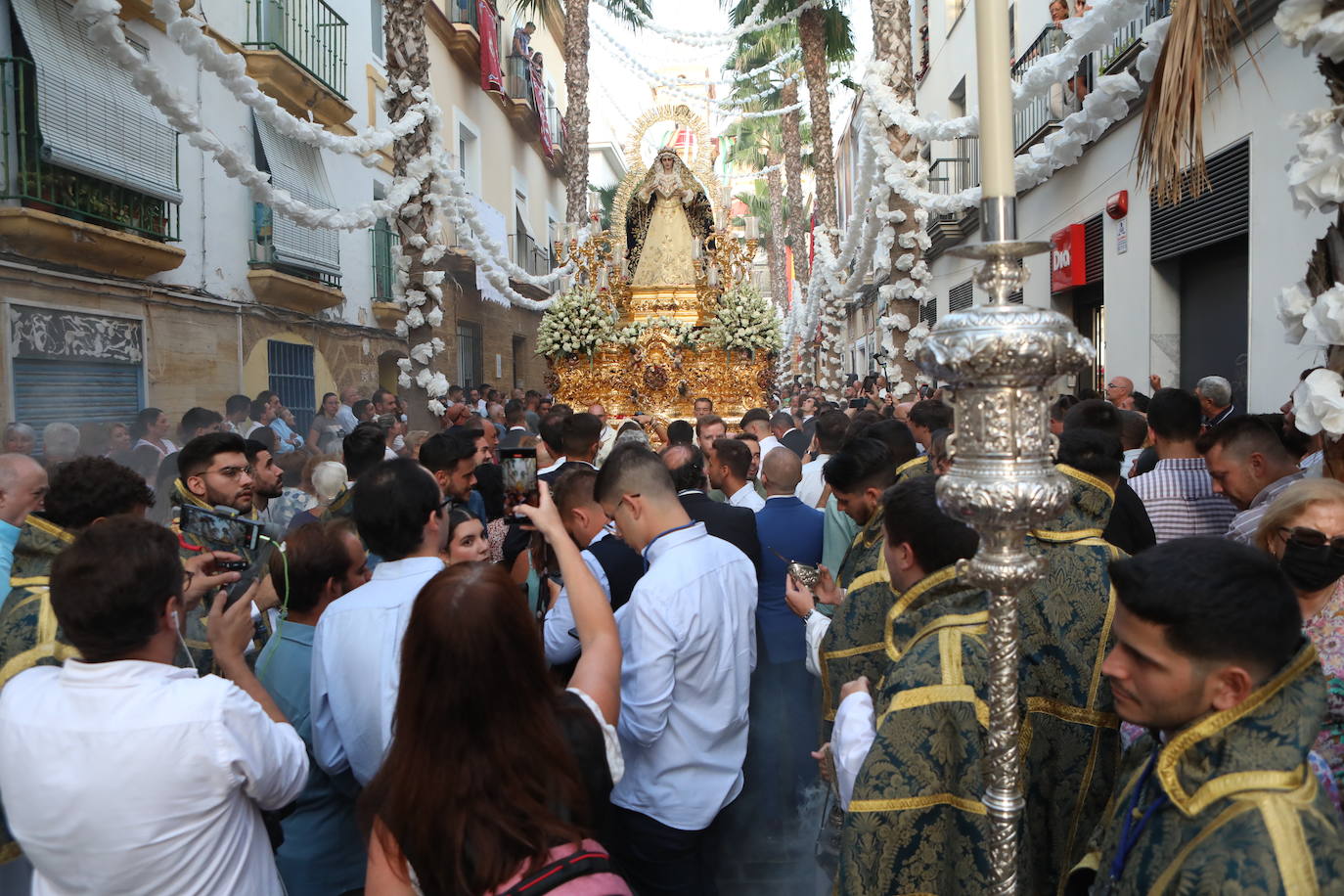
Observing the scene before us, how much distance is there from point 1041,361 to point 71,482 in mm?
2931

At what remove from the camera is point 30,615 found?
2.74m

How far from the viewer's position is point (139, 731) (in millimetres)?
1960

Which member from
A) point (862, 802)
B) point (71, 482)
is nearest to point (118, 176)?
point (71, 482)

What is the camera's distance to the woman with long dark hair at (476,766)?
162cm

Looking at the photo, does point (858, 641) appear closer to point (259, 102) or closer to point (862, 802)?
point (862, 802)

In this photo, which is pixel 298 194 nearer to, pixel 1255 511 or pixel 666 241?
pixel 666 241

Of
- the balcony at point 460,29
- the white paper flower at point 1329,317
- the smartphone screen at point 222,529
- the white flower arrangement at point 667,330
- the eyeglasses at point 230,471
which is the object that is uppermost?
the balcony at point 460,29

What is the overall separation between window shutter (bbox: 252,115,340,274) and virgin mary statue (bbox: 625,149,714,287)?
4522 mm

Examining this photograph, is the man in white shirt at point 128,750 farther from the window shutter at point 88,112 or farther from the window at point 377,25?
the window at point 377,25

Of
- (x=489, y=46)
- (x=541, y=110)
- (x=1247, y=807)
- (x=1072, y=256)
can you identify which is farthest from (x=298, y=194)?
(x=541, y=110)

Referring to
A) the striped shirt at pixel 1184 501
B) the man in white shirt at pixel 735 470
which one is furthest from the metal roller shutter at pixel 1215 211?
the man in white shirt at pixel 735 470

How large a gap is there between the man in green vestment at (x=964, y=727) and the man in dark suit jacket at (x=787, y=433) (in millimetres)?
5275

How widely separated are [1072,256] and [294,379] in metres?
10.6

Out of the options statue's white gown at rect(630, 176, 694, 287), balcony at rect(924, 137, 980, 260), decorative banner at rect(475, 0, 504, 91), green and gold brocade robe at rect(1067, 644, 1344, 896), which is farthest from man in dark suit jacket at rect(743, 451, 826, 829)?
decorative banner at rect(475, 0, 504, 91)
